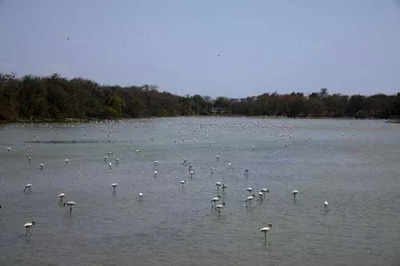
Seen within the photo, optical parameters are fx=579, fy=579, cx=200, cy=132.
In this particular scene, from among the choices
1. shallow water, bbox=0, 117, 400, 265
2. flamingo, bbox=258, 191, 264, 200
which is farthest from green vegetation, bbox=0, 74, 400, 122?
flamingo, bbox=258, 191, 264, 200

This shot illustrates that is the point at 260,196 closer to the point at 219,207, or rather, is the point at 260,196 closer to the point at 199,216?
the point at 219,207

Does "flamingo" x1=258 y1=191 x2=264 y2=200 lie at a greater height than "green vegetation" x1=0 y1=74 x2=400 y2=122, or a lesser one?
lesser

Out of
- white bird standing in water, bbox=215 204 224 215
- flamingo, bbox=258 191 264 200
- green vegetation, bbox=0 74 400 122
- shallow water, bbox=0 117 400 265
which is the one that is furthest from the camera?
green vegetation, bbox=0 74 400 122

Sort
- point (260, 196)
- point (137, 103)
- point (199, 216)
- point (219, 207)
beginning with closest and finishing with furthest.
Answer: point (199, 216) → point (219, 207) → point (260, 196) → point (137, 103)

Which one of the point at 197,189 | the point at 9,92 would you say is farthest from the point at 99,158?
the point at 9,92

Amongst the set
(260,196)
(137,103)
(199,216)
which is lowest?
(199,216)

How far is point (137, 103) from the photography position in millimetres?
120438

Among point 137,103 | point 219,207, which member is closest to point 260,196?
point 219,207

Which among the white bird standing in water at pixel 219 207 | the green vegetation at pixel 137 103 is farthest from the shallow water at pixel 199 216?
the green vegetation at pixel 137 103

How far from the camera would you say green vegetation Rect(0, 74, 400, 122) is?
82812 mm

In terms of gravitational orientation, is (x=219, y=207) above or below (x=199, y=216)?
above

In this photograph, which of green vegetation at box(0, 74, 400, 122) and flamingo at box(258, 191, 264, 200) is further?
green vegetation at box(0, 74, 400, 122)

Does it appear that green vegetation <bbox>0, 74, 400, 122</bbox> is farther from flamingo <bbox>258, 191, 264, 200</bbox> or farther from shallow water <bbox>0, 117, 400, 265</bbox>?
flamingo <bbox>258, 191, 264, 200</bbox>

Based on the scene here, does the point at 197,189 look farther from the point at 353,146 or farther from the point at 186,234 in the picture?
the point at 353,146
